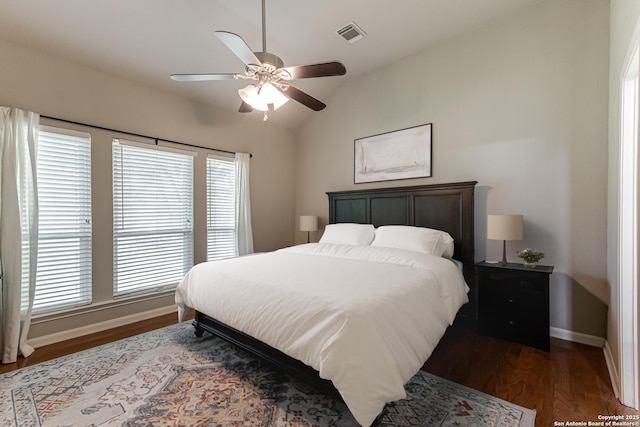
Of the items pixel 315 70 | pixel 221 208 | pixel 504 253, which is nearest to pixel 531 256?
pixel 504 253

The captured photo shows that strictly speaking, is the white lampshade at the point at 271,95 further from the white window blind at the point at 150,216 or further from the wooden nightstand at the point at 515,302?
the wooden nightstand at the point at 515,302

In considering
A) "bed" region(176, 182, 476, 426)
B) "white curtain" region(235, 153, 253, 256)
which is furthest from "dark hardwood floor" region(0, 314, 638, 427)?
"white curtain" region(235, 153, 253, 256)

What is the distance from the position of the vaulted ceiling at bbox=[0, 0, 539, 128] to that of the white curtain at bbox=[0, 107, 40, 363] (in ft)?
2.68

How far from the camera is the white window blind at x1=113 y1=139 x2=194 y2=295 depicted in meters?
3.12

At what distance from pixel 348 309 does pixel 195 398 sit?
1240 millimetres

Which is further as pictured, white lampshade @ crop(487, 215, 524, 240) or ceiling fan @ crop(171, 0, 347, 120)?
white lampshade @ crop(487, 215, 524, 240)

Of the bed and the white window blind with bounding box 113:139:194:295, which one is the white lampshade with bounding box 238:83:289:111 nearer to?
the bed

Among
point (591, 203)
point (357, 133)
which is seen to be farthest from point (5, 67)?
point (591, 203)

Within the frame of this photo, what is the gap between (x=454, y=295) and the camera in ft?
7.66

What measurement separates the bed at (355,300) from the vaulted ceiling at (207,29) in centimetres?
177

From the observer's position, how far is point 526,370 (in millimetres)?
2141

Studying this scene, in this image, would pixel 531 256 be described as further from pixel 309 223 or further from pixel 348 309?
pixel 309 223

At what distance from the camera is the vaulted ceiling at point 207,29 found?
8.05 ft

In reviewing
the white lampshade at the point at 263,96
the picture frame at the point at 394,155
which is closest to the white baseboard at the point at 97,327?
the white lampshade at the point at 263,96
